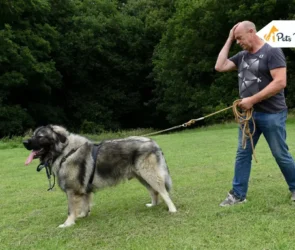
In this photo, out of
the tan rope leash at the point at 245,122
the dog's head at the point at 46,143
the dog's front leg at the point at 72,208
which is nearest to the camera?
the tan rope leash at the point at 245,122

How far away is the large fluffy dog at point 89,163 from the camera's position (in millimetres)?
5109

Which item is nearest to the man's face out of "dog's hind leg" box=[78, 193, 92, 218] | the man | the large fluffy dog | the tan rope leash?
the man

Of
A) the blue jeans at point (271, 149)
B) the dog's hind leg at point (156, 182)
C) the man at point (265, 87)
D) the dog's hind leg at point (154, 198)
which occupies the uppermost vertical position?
the man at point (265, 87)

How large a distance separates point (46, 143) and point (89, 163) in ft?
1.99

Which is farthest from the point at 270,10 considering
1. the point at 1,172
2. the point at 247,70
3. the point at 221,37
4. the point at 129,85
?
the point at 247,70

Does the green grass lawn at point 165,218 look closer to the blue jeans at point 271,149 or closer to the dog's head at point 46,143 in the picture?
the blue jeans at point 271,149

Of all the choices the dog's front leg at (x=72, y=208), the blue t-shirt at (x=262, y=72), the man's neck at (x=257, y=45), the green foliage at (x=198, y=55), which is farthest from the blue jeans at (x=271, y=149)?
the green foliage at (x=198, y=55)

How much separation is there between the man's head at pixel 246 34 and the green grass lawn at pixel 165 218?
194 cm

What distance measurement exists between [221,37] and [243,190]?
2961 cm

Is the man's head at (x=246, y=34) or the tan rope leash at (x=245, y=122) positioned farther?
the tan rope leash at (x=245, y=122)

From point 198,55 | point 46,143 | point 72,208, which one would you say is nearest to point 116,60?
point 198,55

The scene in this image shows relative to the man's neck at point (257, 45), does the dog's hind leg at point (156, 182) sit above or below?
below

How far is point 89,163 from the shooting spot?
518 cm

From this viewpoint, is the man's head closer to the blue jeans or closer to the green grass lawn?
the blue jeans
